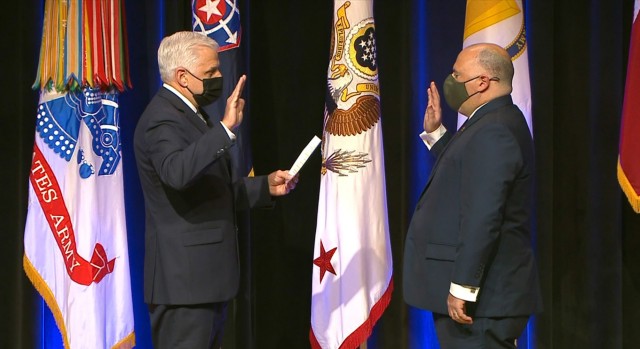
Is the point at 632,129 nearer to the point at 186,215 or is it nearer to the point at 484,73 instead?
the point at 484,73

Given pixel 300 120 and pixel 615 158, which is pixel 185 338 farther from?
pixel 615 158

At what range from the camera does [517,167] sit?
2.28 meters

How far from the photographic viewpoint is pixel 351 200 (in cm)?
346

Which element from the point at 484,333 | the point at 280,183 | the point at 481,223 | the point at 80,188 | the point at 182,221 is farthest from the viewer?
the point at 80,188

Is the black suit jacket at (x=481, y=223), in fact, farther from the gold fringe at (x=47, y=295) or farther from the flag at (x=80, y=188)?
the gold fringe at (x=47, y=295)

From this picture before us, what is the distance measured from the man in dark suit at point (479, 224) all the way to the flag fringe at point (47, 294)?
1736mm

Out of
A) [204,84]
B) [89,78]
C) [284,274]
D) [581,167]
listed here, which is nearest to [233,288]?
[204,84]

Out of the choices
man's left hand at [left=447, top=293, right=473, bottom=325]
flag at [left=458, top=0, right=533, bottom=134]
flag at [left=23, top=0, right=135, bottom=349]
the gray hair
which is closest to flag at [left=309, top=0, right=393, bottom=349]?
flag at [left=458, top=0, right=533, bottom=134]

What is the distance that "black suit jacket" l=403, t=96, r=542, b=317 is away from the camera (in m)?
2.24

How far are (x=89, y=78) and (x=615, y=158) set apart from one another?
8.89 ft

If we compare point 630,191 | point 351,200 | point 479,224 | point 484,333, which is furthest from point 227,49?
point 630,191

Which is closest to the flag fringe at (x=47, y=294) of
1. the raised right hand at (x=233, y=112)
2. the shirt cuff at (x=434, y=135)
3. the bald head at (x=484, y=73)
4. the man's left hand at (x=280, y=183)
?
the man's left hand at (x=280, y=183)

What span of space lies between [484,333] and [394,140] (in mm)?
1933

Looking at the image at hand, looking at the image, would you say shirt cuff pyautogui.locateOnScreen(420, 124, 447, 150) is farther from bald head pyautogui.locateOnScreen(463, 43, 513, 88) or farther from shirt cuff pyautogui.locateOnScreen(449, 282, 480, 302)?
shirt cuff pyautogui.locateOnScreen(449, 282, 480, 302)
